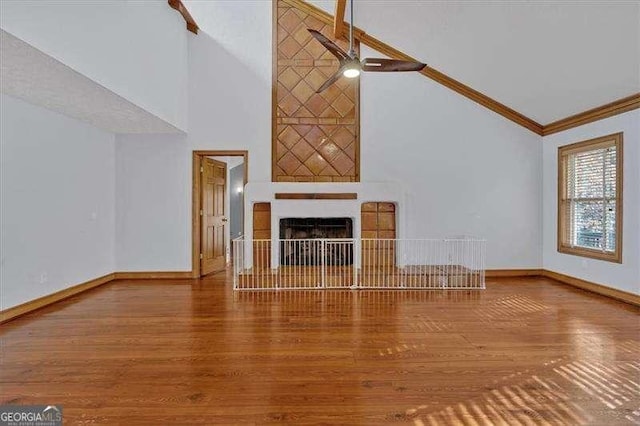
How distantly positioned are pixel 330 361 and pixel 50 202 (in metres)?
4.11

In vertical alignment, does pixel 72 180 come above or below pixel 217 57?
below

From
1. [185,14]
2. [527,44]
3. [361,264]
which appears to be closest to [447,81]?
[527,44]

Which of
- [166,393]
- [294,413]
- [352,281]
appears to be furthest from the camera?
[352,281]

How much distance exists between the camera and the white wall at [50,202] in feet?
12.8

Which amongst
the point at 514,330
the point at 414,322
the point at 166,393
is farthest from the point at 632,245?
the point at 166,393

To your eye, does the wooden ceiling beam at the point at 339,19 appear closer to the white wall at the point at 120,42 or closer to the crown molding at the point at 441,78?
the crown molding at the point at 441,78

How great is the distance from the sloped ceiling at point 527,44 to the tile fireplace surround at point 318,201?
221 cm

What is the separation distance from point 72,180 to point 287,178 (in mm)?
3128

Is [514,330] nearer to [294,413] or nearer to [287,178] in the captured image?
[294,413]

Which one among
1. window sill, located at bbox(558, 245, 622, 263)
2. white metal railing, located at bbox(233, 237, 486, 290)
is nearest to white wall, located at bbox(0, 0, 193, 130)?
white metal railing, located at bbox(233, 237, 486, 290)

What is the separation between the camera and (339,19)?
5.34 meters

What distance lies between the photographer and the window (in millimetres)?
4801

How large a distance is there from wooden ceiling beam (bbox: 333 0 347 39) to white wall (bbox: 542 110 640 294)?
395 cm

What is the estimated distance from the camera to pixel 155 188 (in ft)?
19.8
